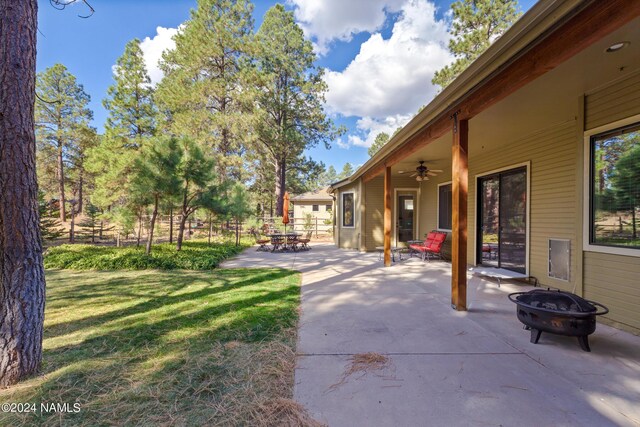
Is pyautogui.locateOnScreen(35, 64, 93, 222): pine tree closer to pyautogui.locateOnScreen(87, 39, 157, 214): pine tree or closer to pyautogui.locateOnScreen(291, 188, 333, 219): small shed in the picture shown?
pyautogui.locateOnScreen(87, 39, 157, 214): pine tree

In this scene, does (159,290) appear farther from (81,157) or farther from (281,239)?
(81,157)

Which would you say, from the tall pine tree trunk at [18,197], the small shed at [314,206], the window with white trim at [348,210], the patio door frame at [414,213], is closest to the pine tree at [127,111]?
the window with white trim at [348,210]

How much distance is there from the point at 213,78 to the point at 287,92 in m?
4.57

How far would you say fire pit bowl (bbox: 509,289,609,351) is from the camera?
250 cm

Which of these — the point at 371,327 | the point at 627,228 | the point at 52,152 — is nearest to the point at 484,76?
the point at 627,228

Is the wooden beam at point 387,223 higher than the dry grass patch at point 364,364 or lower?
higher

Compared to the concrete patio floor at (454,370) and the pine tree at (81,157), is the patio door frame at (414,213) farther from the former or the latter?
the pine tree at (81,157)

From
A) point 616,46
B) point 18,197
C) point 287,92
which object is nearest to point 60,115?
point 287,92

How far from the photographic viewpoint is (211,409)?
1767mm

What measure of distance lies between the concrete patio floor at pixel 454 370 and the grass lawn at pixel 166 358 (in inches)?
11.5

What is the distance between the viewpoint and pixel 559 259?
4398mm

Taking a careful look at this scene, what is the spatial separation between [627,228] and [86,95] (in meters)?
29.0

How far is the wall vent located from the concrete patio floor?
1.21 meters

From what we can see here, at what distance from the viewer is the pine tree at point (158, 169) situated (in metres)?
7.16
